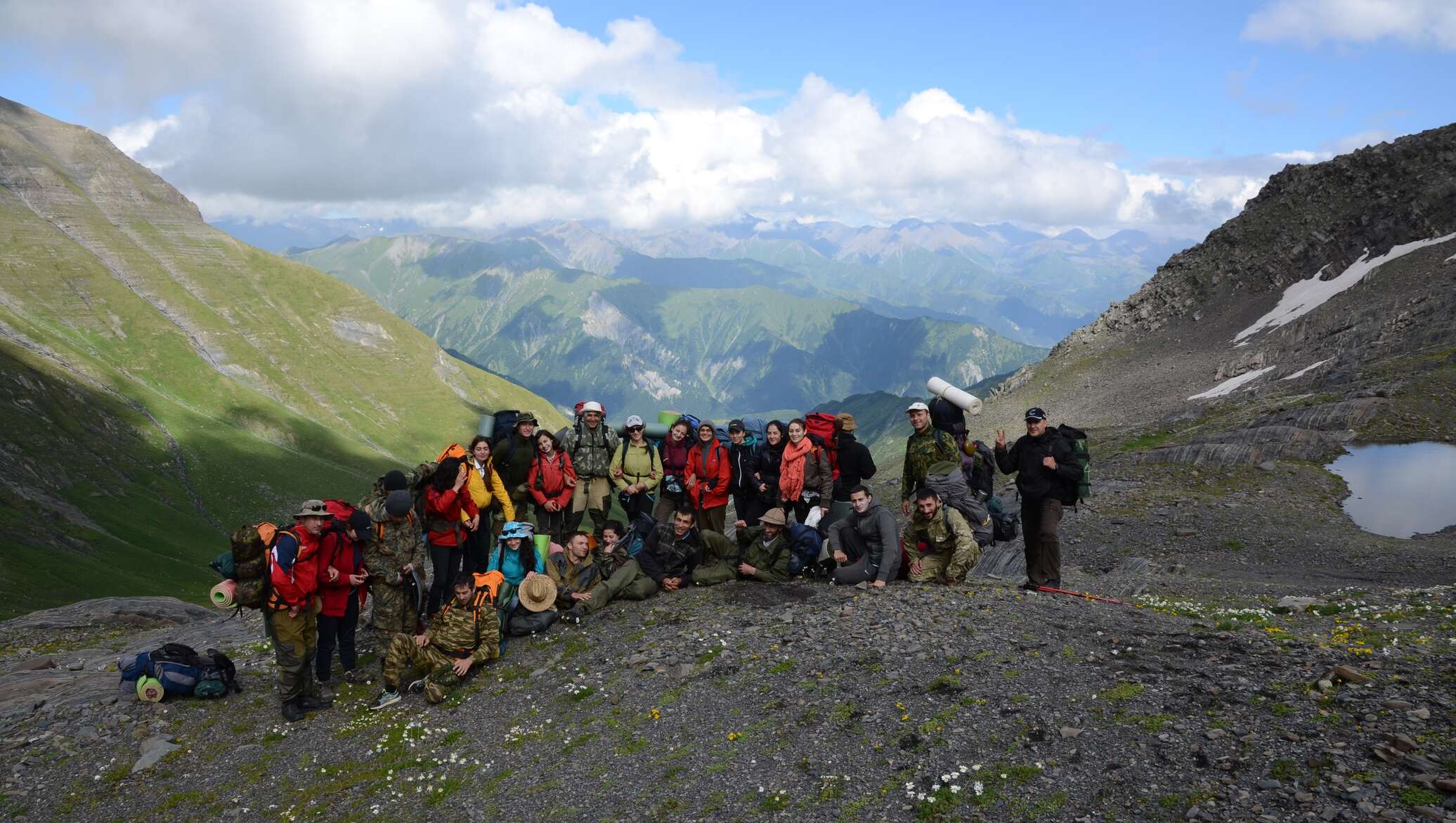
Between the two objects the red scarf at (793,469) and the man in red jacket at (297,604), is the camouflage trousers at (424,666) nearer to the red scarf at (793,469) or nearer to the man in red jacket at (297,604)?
the man in red jacket at (297,604)

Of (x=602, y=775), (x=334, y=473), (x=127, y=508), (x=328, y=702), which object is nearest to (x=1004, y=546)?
(x=602, y=775)

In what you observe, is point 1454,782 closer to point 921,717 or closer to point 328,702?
point 921,717

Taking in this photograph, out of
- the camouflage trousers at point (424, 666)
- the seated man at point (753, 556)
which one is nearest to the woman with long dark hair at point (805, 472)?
the seated man at point (753, 556)

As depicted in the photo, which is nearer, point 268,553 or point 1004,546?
point 268,553

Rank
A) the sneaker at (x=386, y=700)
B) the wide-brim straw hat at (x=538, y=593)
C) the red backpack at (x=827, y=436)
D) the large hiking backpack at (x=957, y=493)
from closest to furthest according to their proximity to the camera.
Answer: the sneaker at (x=386, y=700) < the wide-brim straw hat at (x=538, y=593) < the large hiking backpack at (x=957, y=493) < the red backpack at (x=827, y=436)

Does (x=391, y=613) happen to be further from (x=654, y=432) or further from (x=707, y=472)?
(x=707, y=472)

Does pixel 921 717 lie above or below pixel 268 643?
above

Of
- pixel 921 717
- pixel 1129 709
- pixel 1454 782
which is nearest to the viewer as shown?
pixel 1454 782

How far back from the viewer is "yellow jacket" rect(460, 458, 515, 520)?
1673cm

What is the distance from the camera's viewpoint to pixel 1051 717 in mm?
10594

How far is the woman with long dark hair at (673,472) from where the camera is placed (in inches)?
756

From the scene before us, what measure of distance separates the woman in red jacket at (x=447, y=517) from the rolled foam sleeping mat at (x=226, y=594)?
11.6ft

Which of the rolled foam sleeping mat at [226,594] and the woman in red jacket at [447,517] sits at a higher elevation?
the woman in red jacket at [447,517]

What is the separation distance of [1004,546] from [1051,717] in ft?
54.2
